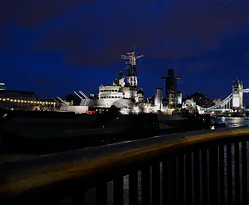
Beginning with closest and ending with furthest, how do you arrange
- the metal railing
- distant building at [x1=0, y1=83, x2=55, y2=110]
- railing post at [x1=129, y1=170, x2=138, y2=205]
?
the metal railing < railing post at [x1=129, y1=170, x2=138, y2=205] < distant building at [x1=0, y1=83, x2=55, y2=110]

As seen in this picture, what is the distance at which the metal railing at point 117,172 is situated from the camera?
0.94 metres

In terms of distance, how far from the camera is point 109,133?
3094 cm

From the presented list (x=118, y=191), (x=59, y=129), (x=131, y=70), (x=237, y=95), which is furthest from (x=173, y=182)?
(x=237, y=95)

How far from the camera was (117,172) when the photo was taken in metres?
1.36

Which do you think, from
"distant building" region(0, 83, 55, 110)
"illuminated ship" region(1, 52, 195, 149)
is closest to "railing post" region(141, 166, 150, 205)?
"illuminated ship" region(1, 52, 195, 149)

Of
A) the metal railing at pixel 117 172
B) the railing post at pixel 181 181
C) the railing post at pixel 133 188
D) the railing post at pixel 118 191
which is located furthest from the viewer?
the railing post at pixel 181 181

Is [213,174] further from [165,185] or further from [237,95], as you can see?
[237,95]

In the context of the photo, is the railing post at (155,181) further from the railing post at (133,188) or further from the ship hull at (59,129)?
the ship hull at (59,129)

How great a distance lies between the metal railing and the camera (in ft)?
3.07

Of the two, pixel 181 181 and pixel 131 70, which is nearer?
pixel 181 181

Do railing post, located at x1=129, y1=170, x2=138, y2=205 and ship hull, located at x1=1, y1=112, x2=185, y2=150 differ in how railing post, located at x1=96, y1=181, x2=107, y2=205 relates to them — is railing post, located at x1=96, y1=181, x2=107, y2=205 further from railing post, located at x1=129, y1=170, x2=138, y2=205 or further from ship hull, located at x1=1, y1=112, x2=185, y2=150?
ship hull, located at x1=1, y1=112, x2=185, y2=150

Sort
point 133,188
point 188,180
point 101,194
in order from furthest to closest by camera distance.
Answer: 1. point 188,180
2. point 133,188
3. point 101,194

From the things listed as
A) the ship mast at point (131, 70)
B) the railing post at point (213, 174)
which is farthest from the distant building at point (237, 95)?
the railing post at point (213, 174)

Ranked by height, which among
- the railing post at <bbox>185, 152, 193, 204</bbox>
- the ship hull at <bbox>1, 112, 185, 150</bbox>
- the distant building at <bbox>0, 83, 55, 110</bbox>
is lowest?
the ship hull at <bbox>1, 112, 185, 150</bbox>
